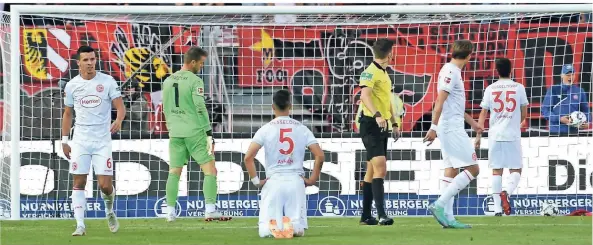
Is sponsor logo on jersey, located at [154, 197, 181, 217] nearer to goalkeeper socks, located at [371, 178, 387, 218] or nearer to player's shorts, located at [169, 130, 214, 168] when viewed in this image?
player's shorts, located at [169, 130, 214, 168]

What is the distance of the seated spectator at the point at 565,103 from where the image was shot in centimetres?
1656

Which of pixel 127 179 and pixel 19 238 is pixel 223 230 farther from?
pixel 127 179

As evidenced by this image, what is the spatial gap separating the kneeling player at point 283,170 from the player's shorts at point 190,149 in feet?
9.11

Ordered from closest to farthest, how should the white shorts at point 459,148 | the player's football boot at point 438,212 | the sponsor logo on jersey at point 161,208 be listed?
1. the player's football boot at point 438,212
2. the white shorts at point 459,148
3. the sponsor logo on jersey at point 161,208

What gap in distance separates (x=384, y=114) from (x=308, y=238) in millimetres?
2123

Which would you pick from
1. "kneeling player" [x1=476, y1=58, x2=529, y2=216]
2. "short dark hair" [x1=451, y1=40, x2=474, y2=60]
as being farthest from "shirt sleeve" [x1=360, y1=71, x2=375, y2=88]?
"kneeling player" [x1=476, y1=58, x2=529, y2=216]

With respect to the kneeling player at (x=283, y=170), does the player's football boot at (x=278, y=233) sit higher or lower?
lower

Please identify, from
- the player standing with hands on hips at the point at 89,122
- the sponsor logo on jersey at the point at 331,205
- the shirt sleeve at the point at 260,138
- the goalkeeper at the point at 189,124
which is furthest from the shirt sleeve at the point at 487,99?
the player standing with hands on hips at the point at 89,122

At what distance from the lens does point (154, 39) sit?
17047 millimetres

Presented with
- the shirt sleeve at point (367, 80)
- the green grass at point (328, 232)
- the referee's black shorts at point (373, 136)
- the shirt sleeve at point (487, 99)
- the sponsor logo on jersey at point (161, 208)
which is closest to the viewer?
the green grass at point (328, 232)

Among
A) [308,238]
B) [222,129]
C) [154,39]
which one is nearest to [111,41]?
[154,39]

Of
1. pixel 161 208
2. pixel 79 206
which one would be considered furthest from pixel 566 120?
pixel 79 206

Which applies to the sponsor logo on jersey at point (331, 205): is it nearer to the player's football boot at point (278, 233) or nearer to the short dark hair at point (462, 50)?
the short dark hair at point (462, 50)

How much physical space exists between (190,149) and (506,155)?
356cm
